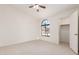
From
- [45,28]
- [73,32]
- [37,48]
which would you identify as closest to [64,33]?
[73,32]

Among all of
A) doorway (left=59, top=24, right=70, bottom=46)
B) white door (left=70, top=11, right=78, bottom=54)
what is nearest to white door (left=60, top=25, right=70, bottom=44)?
doorway (left=59, top=24, right=70, bottom=46)

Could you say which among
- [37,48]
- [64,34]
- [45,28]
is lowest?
[37,48]

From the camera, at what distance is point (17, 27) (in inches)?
88.3

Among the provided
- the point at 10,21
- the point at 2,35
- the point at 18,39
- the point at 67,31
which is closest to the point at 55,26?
the point at 67,31

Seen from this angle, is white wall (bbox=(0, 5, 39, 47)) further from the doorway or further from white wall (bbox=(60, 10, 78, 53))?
white wall (bbox=(60, 10, 78, 53))

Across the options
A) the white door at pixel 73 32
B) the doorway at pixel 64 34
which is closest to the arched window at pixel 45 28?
the doorway at pixel 64 34

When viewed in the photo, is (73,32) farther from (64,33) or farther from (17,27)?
(17,27)

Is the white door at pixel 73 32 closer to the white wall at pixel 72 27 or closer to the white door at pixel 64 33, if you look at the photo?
the white wall at pixel 72 27

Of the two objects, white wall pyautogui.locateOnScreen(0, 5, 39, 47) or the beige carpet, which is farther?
white wall pyautogui.locateOnScreen(0, 5, 39, 47)

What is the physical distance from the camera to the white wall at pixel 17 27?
2119mm

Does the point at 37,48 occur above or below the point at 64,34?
below

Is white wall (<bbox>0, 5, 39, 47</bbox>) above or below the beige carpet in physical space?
above

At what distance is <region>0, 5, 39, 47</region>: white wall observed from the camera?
212cm

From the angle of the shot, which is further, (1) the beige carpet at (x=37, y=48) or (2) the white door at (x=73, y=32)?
(2) the white door at (x=73, y=32)
